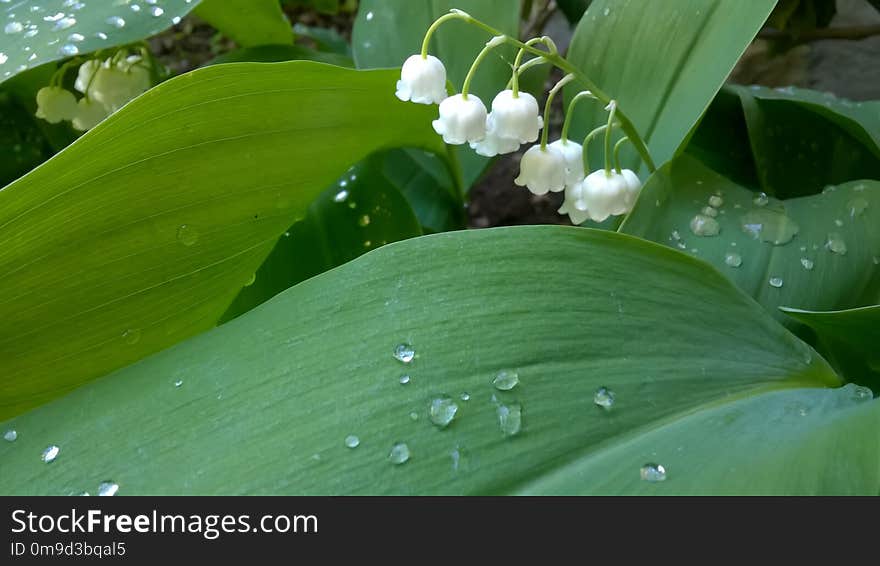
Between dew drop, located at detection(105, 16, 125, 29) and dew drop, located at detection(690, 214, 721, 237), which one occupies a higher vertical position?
dew drop, located at detection(105, 16, 125, 29)

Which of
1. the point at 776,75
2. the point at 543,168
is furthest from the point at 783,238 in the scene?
the point at 776,75

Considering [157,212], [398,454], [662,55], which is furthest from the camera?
[662,55]

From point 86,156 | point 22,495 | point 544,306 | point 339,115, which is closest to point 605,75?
point 339,115

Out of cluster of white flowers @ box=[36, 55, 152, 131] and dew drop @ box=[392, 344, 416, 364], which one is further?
cluster of white flowers @ box=[36, 55, 152, 131]

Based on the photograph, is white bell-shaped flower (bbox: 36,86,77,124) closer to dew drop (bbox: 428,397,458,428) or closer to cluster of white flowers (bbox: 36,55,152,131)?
cluster of white flowers (bbox: 36,55,152,131)

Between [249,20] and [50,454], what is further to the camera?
[249,20]

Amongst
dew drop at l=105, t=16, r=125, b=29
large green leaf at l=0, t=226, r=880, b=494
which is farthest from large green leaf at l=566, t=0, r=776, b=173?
dew drop at l=105, t=16, r=125, b=29

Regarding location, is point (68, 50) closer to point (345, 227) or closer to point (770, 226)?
point (345, 227)

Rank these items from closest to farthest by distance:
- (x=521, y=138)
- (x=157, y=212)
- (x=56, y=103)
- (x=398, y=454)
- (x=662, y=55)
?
(x=398, y=454) < (x=157, y=212) < (x=521, y=138) < (x=662, y=55) < (x=56, y=103)
